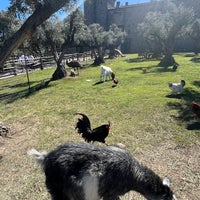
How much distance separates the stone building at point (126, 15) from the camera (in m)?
54.8

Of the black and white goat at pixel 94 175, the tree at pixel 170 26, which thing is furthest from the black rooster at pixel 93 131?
the tree at pixel 170 26

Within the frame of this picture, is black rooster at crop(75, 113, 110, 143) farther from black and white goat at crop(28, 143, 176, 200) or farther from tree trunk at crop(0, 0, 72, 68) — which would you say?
tree trunk at crop(0, 0, 72, 68)

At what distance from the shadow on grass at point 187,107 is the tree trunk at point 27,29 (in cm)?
523

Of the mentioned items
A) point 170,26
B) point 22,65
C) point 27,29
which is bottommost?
point 22,65

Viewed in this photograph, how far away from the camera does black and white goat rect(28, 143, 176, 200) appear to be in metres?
2.89

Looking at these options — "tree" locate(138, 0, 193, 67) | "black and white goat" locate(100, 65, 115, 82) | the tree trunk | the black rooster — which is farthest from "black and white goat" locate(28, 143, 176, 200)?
"tree" locate(138, 0, 193, 67)

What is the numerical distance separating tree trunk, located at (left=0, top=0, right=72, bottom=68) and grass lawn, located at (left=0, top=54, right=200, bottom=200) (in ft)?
8.54

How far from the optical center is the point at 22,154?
240 inches

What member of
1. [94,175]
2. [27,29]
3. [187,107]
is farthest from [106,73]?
[94,175]

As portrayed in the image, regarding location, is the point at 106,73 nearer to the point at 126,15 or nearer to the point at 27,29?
the point at 27,29

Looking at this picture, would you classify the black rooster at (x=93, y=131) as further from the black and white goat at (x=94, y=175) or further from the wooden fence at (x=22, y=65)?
the wooden fence at (x=22, y=65)

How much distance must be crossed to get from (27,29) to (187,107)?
6.34m

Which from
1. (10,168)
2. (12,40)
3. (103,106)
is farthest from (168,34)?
(10,168)

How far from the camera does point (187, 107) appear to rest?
355 inches
